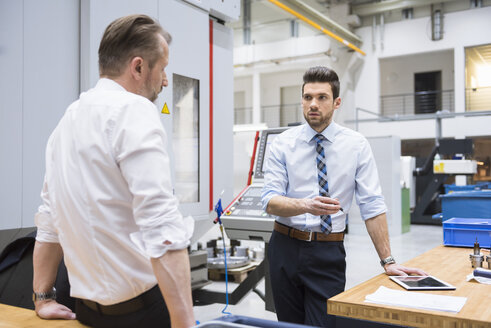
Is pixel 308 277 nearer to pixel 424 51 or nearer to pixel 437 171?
pixel 437 171

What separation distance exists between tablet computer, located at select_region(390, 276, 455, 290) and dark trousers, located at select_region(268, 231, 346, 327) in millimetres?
262

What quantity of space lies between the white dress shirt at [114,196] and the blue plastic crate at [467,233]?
1.93 metres

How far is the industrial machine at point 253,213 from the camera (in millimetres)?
3418

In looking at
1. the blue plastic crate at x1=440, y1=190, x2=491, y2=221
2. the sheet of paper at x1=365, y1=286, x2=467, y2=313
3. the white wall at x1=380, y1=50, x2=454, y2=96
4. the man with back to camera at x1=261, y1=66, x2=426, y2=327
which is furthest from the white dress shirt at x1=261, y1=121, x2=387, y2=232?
the white wall at x1=380, y1=50, x2=454, y2=96

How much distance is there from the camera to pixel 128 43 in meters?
1.15

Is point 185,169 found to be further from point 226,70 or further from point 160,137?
point 160,137

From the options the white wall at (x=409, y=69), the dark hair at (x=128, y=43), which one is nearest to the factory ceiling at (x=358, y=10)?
the white wall at (x=409, y=69)

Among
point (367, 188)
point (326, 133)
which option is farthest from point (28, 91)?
point (367, 188)

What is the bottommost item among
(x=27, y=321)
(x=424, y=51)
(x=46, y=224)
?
(x=27, y=321)

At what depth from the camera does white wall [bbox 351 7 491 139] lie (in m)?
11.9

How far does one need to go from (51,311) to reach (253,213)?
86.1 inches

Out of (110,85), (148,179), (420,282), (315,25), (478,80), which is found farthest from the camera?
(478,80)

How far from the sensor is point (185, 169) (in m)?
3.60

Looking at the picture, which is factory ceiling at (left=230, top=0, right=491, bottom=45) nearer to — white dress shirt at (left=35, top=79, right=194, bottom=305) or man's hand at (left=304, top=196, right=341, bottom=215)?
man's hand at (left=304, top=196, right=341, bottom=215)
